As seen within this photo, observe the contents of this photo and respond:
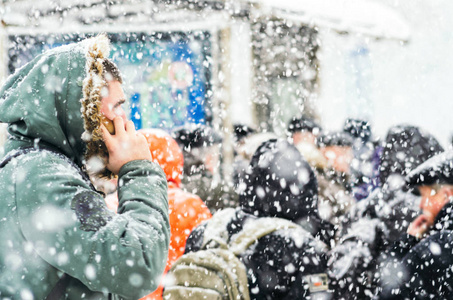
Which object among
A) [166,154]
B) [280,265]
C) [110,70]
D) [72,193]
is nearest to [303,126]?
[166,154]

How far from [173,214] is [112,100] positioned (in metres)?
1.21

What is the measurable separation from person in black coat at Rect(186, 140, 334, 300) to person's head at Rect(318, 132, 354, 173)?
7.07 feet

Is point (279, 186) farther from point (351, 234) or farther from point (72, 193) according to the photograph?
point (72, 193)

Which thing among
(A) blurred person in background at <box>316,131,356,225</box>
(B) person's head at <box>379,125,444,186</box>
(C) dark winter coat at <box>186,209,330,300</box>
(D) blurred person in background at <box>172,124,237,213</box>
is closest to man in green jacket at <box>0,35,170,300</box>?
(C) dark winter coat at <box>186,209,330,300</box>

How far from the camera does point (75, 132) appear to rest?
1.47 m

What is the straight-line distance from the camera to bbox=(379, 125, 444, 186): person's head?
10.3 ft

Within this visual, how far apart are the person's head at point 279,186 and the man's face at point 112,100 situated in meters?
0.97

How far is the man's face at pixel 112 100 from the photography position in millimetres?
1563

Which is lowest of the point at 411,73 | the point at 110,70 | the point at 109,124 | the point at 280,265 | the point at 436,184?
the point at 411,73

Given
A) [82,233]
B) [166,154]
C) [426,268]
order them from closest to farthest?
[82,233], [426,268], [166,154]

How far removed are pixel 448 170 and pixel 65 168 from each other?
1762 millimetres

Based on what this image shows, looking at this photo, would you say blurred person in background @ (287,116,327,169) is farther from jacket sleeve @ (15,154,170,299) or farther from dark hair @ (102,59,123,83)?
jacket sleeve @ (15,154,170,299)

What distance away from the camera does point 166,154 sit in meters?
2.86

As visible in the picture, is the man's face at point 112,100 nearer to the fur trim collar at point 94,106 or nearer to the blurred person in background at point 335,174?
the fur trim collar at point 94,106
